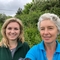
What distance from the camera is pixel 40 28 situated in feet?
9.72

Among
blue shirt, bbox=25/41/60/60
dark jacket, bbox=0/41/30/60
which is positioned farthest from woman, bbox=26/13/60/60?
dark jacket, bbox=0/41/30/60

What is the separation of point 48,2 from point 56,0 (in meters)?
1.30

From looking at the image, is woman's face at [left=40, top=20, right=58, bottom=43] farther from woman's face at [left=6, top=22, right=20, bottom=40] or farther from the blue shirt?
woman's face at [left=6, top=22, right=20, bottom=40]

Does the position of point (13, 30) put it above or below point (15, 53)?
above

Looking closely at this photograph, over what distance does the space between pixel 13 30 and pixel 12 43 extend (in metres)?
0.23

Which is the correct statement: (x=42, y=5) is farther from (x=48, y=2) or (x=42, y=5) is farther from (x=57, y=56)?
(x=57, y=56)

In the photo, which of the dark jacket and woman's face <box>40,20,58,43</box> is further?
the dark jacket

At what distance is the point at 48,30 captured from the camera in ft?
9.58

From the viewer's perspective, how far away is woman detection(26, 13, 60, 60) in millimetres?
2921

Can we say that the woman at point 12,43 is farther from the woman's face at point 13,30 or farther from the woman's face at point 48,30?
the woman's face at point 48,30

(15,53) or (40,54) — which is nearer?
(40,54)

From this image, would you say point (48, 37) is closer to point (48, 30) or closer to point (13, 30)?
point (48, 30)

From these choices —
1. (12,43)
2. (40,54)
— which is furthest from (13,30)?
(40,54)

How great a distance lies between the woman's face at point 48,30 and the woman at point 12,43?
3.53 feet
